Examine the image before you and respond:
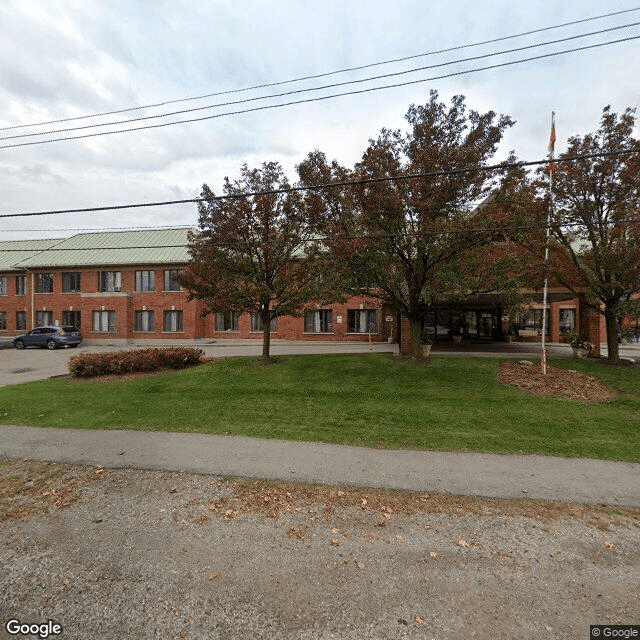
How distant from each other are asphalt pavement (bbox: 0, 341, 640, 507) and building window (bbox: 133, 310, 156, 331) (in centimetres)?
2527

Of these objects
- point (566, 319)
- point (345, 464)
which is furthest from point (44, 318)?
point (566, 319)

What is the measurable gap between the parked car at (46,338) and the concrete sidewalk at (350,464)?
2429 cm

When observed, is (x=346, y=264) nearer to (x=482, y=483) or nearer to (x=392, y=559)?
(x=482, y=483)

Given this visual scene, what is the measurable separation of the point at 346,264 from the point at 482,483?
30.3 ft

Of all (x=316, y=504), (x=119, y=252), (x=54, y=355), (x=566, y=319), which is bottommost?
(x=54, y=355)

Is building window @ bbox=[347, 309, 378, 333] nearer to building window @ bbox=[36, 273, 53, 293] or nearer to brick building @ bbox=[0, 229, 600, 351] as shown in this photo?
brick building @ bbox=[0, 229, 600, 351]

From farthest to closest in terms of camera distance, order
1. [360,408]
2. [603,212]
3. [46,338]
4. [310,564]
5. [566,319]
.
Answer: [566,319] < [46,338] < [603,212] < [360,408] < [310,564]

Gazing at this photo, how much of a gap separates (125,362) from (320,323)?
16.8 meters

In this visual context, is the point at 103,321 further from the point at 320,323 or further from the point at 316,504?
the point at 316,504

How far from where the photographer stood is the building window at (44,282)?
33406 millimetres

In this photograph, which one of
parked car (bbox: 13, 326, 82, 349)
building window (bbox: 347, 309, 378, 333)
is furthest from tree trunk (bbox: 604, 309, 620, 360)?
parked car (bbox: 13, 326, 82, 349)

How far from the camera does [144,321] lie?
31688 mm

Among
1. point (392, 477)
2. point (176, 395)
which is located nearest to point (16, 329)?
point (176, 395)

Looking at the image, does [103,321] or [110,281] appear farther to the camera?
[110,281]
